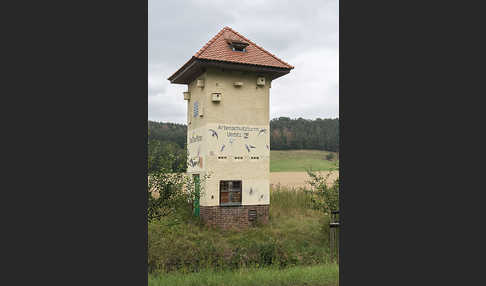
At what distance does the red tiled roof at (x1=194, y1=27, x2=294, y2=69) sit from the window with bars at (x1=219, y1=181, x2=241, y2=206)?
4.51 meters

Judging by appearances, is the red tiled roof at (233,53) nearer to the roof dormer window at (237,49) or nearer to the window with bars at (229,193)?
the roof dormer window at (237,49)

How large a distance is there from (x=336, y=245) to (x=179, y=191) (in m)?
6.62

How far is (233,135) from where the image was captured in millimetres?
14758

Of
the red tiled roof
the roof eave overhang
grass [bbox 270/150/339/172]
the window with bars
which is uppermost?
the red tiled roof

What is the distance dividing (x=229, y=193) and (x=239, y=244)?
245 cm

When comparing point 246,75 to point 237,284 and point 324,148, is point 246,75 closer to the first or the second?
point 237,284

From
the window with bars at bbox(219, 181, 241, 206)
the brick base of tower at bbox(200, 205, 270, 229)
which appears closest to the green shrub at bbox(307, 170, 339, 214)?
the brick base of tower at bbox(200, 205, 270, 229)

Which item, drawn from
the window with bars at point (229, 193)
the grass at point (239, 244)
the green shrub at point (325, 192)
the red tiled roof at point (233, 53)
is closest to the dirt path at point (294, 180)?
the green shrub at point (325, 192)

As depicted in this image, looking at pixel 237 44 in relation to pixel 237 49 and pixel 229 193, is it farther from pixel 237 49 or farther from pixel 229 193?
pixel 229 193

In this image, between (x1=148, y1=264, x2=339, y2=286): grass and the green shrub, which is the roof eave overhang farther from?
(x1=148, y1=264, x2=339, y2=286): grass

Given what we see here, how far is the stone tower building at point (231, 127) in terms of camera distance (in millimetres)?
14359

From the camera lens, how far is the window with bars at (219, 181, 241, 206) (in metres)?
14.5

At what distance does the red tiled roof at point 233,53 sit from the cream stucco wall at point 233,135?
57 cm

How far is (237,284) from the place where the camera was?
7629mm
